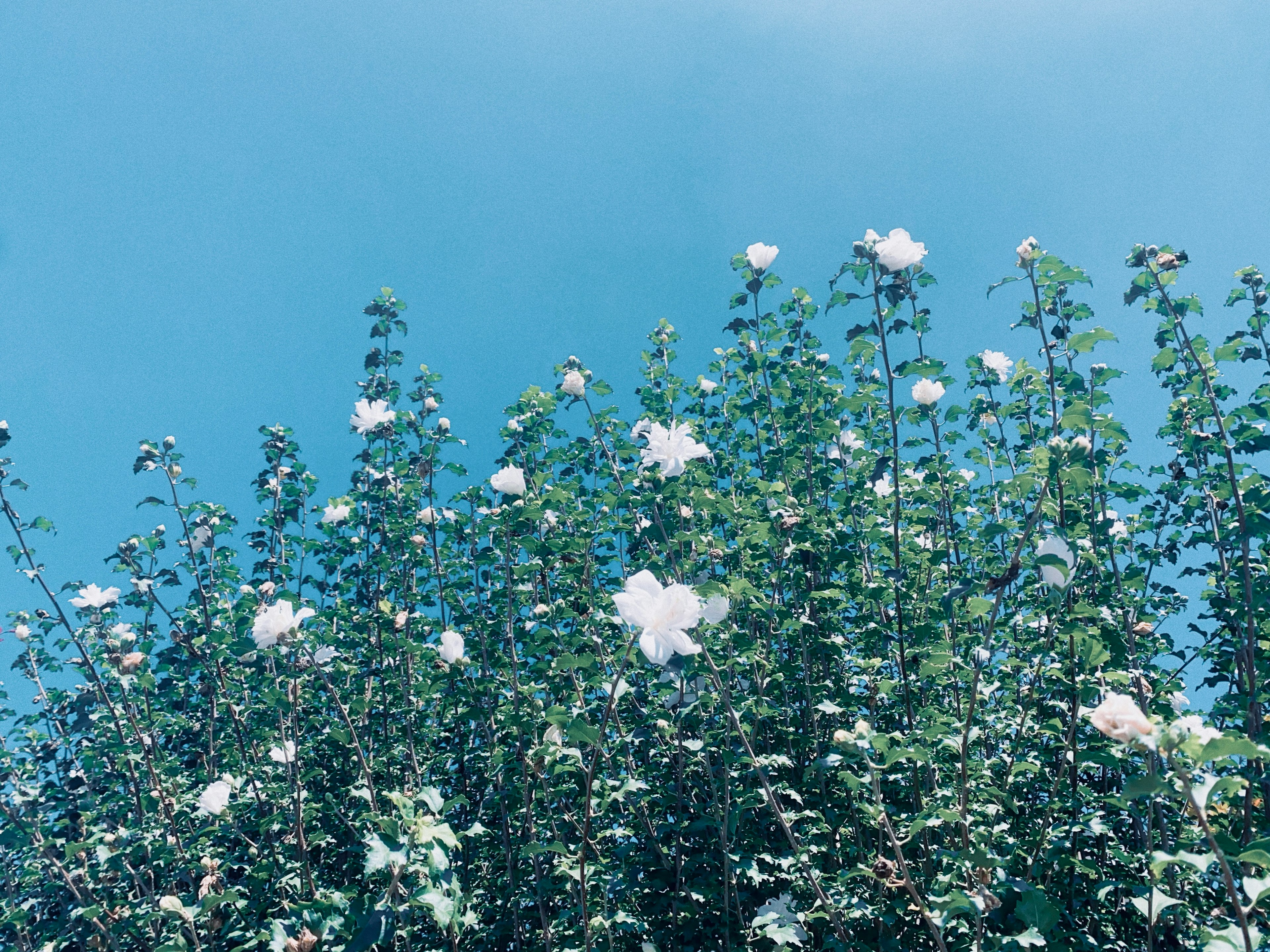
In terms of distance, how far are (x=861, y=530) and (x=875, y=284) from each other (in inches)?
44.2

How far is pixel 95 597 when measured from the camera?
171 inches

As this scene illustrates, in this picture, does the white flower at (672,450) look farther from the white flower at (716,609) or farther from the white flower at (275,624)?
the white flower at (275,624)

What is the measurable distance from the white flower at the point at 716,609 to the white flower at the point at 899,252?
1.36 metres

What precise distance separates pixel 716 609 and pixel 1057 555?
1118mm

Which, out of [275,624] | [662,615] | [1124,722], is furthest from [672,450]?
[1124,722]

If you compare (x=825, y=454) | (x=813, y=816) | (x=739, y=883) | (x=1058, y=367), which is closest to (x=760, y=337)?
(x=825, y=454)

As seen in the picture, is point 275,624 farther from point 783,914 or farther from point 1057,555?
point 1057,555

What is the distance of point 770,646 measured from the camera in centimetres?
357

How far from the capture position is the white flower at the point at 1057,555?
2.26 m

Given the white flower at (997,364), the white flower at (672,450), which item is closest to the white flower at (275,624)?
the white flower at (672,450)

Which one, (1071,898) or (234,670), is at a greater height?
(234,670)

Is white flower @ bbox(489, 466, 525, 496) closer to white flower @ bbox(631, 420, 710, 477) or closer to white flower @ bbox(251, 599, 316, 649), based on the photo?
white flower @ bbox(631, 420, 710, 477)

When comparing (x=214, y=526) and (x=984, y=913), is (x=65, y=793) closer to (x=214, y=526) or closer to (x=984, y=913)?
(x=214, y=526)

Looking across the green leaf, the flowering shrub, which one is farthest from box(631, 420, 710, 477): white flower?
the green leaf
